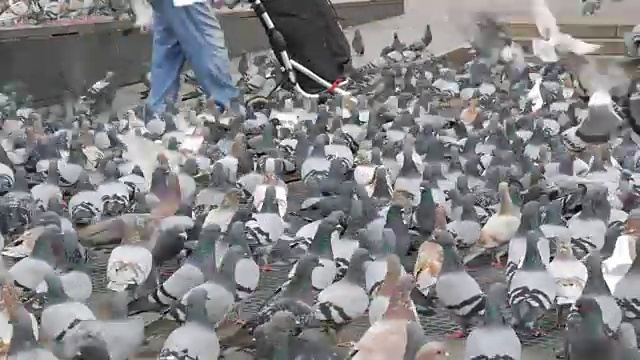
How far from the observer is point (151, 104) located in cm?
672

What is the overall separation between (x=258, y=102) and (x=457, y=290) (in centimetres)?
417

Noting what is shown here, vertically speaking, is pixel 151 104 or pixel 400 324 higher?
pixel 400 324

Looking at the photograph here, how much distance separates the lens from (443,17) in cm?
989

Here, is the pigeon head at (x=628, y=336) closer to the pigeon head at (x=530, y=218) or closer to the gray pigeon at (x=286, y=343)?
the pigeon head at (x=530, y=218)

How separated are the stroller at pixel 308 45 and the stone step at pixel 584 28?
251 centimetres

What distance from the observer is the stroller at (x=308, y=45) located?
279 inches

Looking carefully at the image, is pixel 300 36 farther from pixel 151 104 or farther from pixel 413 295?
pixel 413 295

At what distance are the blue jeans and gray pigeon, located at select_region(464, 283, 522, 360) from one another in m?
4.00

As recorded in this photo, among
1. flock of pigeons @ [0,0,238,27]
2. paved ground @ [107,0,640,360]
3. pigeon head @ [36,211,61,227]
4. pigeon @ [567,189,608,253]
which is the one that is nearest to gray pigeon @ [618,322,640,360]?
pigeon @ [567,189,608,253]

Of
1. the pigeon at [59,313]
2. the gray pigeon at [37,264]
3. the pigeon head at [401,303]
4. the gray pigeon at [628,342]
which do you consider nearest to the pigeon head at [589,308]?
the gray pigeon at [628,342]

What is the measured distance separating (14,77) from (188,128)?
218 centimetres

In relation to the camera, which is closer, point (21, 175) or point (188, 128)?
point (21, 175)

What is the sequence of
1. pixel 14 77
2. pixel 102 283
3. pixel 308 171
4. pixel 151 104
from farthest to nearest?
pixel 14 77, pixel 151 104, pixel 308 171, pixel 102 283

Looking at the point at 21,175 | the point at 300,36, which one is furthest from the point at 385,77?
the point at 21,175
